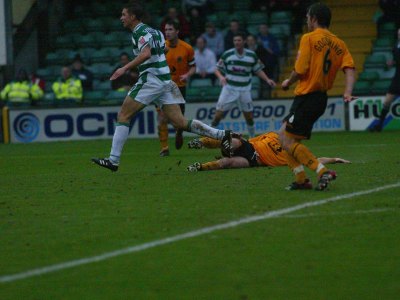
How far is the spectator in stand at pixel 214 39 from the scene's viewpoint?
28.4 m

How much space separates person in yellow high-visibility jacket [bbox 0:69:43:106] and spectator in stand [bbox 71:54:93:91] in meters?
1.01

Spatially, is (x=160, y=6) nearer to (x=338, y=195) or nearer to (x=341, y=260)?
(x=338, y=195)

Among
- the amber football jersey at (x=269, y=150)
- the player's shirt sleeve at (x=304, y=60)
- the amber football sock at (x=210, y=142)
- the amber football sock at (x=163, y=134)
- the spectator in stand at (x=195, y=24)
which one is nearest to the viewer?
the player's shirt sleeve at (x=304, y=60)

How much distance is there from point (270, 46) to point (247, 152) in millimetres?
13775

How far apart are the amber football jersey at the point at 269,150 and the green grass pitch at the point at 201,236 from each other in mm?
157

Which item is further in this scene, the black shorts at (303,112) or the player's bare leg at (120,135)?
the player's bare leg at (120,135)

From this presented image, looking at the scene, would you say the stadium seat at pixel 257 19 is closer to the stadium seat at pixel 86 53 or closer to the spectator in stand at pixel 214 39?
the spectator in stand at pixel 214 39

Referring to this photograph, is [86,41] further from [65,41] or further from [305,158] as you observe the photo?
[305,158]

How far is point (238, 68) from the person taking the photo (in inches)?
902

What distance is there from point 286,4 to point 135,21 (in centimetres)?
1604

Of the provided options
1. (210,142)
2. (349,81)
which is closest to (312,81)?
(349,81)

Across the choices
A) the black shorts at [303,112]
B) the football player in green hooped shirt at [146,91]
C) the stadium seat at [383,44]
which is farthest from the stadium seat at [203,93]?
the black shorts at [303,112]

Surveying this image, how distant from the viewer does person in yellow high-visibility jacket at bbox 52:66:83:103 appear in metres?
27.3

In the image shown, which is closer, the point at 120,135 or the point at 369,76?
the point at 120,135
